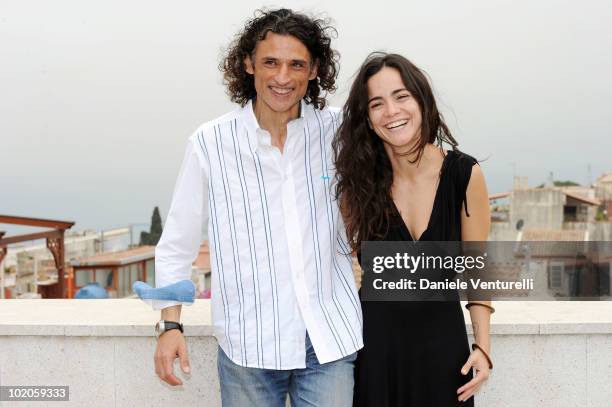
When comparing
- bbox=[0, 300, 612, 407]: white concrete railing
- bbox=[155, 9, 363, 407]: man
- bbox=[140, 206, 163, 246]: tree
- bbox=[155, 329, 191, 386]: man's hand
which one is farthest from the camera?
bbox=[140, 206, 163, 246]: tree

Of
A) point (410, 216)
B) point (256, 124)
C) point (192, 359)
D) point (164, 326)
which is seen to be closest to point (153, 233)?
point (192, 359)

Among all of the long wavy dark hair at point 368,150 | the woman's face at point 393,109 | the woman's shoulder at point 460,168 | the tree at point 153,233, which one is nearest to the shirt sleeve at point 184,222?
the long wavy dark hair at point 368,150

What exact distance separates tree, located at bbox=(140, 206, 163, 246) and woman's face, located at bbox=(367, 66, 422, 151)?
3059 cm

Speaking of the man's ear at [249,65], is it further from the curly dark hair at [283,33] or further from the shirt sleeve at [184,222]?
the shirt sleeve at [184,222]

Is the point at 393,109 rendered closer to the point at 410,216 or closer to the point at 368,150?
the point at 368,150

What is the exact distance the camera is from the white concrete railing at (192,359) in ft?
7.30

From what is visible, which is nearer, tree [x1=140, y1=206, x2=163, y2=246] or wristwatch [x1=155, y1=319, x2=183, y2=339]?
wristwatch [x1=155, y1=319, x2=183, y2=339]

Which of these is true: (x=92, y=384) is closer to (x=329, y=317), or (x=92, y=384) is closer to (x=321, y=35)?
(x=329, y=317)

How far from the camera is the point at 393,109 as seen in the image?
167cm

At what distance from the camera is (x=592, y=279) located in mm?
A: 19125

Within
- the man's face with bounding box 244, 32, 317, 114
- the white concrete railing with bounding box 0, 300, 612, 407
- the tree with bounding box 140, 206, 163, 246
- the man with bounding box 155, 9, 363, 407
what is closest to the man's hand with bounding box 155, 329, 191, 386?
the man with bounding box 155, 9, 363, 407

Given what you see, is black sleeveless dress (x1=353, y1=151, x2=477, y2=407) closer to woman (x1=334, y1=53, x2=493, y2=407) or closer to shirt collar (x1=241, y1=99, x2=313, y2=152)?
woman (x1=334, y1=53, x2=493, y2=407)

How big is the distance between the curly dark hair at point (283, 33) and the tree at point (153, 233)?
30.2m

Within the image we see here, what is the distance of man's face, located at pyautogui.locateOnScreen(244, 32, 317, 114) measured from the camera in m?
1.73
